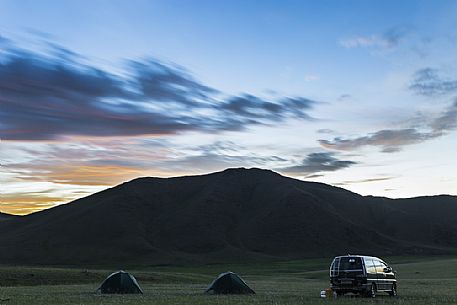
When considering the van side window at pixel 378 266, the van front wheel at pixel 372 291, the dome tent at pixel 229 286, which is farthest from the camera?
the dome tent at pixel 229 286

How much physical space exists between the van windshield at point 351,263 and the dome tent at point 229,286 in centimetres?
705

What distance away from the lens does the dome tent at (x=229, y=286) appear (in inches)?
1528

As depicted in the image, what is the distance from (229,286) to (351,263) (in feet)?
28.3

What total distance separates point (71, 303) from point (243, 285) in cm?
1305

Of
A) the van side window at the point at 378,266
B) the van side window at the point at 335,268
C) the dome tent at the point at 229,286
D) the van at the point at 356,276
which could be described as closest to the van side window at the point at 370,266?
the van at the point at 356,276

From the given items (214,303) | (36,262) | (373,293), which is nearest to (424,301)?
(373,293)

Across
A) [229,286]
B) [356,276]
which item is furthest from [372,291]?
[229,286]

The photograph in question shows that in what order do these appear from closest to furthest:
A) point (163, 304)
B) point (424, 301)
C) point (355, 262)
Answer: point (163, 304) → point (424, 301) → point (355, 262)

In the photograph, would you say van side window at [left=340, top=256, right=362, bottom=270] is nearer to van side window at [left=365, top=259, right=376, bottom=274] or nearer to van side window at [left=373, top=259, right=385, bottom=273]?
van side window at [left=365, top=259, right=376, bottom=274]

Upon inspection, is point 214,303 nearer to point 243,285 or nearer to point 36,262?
point 243,285

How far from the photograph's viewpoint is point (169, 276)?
249 ft

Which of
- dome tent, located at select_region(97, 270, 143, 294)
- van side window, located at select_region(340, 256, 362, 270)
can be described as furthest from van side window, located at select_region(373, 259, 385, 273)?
dome tent, located at select_region(97, 270, 143, 294)

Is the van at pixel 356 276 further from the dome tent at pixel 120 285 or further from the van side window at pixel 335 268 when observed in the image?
the dome tent at pixel 120 285

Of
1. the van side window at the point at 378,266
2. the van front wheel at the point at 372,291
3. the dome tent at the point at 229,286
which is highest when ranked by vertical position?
the van side window at the point at 378,266
